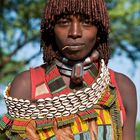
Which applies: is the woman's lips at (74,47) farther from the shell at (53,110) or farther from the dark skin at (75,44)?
the shell at (53,110)

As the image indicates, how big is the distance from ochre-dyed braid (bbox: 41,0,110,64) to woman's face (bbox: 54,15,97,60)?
0.11 feet

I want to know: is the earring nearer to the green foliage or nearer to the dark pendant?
the dark pendant

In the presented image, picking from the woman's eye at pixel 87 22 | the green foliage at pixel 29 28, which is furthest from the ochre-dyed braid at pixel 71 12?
the green foliage at pixel 29 28

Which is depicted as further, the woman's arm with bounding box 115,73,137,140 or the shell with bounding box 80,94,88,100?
the woman's arm with bounding box 115,73,137,140

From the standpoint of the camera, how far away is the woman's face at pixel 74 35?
2.76 meters

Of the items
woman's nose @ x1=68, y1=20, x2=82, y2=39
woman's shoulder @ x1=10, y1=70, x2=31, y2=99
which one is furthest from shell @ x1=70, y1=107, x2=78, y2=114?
woman's nose @ x1=68, y1=20, x2=82, y2=39

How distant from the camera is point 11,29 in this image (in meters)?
14.3

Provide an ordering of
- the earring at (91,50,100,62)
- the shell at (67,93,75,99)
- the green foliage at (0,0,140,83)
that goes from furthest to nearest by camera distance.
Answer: the green foliage at (0,0,140,83), the earring at (91,50,100,62), the shell at (67,93,75,99)

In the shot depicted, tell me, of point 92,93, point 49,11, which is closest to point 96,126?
point 92,93

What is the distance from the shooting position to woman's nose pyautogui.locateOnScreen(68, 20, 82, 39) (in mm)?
2740

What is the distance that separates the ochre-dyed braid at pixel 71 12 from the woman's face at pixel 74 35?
3 cm

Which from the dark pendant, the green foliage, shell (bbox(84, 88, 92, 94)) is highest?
the dark pendant

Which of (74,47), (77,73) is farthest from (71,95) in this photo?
(74,47)

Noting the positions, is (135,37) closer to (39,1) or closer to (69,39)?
(39,1)
